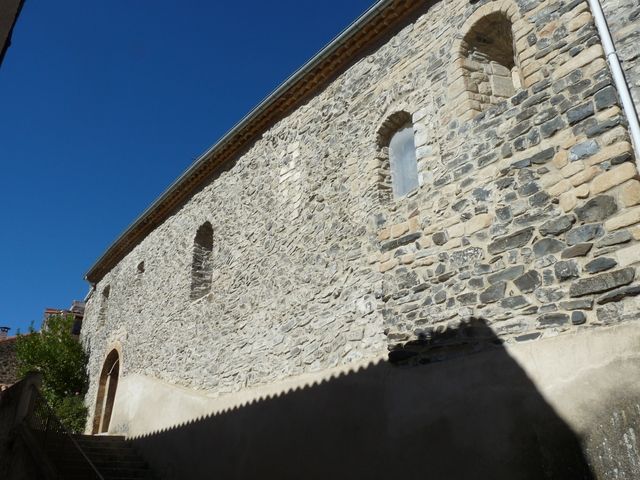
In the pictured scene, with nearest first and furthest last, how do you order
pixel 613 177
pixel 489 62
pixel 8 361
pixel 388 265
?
pixel 613 177
pixel 388 265
pixel 489 62
pixel 8 361

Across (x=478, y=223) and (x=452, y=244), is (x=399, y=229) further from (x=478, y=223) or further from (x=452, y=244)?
(x=478, y=223)

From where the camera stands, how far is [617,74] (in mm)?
4684

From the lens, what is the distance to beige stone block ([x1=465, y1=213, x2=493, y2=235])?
5.35 m

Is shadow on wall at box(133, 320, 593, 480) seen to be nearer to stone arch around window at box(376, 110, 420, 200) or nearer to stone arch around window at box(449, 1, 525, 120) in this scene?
stone arch around window at box(376, 110, 420, 200)

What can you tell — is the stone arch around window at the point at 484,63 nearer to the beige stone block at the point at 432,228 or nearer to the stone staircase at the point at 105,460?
the beige stone block at the point at 432,228

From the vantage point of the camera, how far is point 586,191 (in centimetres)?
462

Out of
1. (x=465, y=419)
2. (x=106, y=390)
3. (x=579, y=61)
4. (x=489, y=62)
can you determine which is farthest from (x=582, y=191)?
(x=106, y=390)

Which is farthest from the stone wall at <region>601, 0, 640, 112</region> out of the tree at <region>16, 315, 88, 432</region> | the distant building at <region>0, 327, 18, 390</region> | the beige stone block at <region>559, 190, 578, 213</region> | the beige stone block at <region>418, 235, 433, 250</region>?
the distant building at <region>0, 327, 18, 390</region>

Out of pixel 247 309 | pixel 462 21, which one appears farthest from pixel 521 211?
pixel 247 309

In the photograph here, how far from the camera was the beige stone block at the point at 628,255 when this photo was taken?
4.19 meters

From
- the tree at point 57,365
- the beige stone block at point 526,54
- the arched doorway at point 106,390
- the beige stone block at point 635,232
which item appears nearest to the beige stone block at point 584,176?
the beige stone block at point 635,232

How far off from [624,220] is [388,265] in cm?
255

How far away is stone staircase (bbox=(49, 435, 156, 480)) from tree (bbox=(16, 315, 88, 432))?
13.5 ft

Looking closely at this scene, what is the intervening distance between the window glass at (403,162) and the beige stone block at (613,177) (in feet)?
7.96
